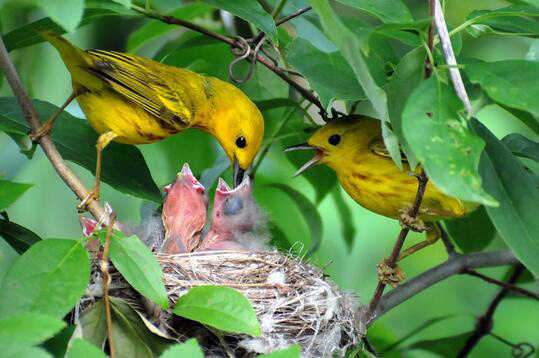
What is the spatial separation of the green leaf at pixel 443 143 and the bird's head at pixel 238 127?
7.34ft

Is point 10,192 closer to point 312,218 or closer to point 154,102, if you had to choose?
point 154,102

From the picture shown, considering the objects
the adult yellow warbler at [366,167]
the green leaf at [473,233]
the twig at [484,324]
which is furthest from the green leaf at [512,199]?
the twig at [484,324]

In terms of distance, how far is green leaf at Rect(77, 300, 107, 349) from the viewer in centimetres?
265

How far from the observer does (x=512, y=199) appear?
2.81 meters

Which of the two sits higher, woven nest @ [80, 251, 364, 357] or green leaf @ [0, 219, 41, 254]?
green leaf @ [0, 219, 41, 254]

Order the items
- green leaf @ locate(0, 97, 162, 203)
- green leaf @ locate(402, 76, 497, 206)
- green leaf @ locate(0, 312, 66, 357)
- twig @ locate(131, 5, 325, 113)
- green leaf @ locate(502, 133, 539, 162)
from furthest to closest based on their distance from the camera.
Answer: twig @ locate(131, 5, 325, 113) → green leaf @ locate(0, 97, 162, 203) → green leaf @ locate(502, 133, 539, 162) → green leaf @ locate(402, 76, 497, 206) → green leaf @ locate(0, 312, 66, 357)

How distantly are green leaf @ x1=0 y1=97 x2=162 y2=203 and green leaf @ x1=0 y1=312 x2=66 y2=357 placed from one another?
1.51m

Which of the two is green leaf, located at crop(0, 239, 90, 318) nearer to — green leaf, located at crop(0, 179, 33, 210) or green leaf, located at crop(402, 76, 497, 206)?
green leaf, located at crop(0, 179, 33, 210)

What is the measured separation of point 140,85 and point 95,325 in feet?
6.02

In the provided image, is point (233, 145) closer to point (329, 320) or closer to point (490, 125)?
point (329, 320)

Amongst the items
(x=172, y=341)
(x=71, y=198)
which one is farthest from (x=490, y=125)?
(x=172, y=341)

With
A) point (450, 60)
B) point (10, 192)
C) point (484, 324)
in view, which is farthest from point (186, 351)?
point (484, 324)

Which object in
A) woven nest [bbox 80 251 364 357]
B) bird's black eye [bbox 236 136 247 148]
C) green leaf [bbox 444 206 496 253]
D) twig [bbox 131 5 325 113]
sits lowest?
woven nest [bbox 80 251 364 357]

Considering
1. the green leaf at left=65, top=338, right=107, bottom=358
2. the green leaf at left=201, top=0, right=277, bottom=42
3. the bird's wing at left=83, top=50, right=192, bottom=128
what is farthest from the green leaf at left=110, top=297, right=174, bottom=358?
the bird's wing at left=83, top=50, right=192, bottom=128
